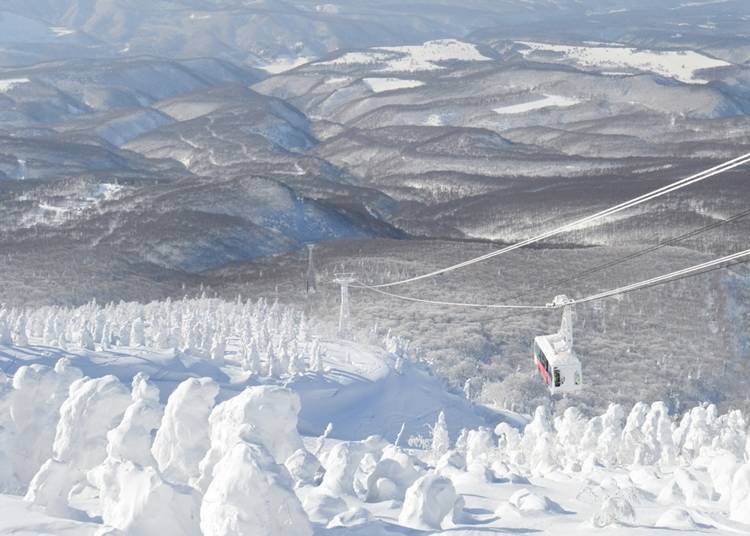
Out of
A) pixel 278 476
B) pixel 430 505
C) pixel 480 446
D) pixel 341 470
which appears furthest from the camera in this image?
pixel 480 446

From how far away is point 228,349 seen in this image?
80.8 m

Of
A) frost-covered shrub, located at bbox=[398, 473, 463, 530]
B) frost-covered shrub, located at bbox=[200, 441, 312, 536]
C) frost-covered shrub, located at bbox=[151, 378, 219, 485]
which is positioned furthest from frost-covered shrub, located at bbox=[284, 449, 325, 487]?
frost-covered shrub, located at bbox=[200, 441, 312, 536]

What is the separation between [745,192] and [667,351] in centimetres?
9285

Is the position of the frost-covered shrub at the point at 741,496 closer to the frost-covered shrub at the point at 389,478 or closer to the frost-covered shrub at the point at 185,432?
the frost-covered shrub at the point at 389,478

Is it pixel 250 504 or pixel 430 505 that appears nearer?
pixel 250 504

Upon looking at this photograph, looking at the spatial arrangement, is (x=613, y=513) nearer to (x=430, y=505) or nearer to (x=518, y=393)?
(x=430, y=505)

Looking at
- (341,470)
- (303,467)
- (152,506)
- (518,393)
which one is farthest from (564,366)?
(518,393)

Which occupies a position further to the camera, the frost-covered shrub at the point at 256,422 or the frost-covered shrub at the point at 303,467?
the frost-covered shrub at the point at 303,467

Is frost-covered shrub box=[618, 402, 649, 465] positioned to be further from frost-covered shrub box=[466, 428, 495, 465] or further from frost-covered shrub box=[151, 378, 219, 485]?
frost-covered shrub box=[151, 378, 219, 485]

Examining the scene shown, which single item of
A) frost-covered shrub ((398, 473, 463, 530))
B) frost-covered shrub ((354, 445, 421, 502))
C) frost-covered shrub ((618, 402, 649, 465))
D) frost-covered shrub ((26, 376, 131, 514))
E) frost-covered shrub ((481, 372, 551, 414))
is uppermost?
frost-covered shrub ((26, 376, 131, 514))

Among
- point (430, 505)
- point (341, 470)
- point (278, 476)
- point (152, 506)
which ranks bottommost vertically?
point (341, 470)

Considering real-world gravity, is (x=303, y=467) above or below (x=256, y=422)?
below

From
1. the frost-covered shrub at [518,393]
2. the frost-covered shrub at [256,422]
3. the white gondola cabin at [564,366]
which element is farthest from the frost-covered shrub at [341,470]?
the frost-covered shrub at [518,393]

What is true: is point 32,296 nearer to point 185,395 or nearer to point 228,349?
point 228,349
